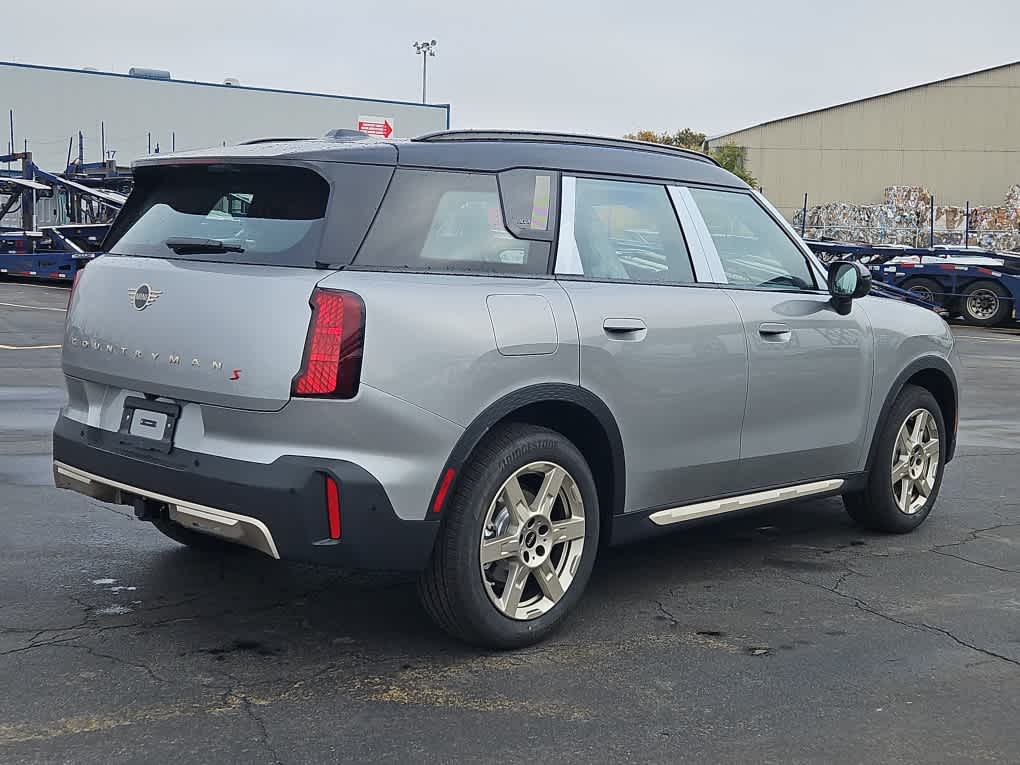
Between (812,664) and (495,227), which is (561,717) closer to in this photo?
(812,664)

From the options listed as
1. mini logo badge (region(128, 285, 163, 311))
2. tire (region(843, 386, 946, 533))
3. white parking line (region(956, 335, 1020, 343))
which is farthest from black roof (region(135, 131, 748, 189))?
white parking line (region(956, 335, 1020, 343))

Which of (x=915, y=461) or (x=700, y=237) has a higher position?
(x=700, y=237)

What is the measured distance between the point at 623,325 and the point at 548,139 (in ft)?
2.74

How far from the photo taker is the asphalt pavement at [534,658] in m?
3.64

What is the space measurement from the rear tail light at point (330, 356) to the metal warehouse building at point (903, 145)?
49.3 meters

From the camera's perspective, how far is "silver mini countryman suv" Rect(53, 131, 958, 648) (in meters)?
3.99

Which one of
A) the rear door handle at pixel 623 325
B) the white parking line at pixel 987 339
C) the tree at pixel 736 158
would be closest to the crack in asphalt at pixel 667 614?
the rear door handle at pixel 623 325

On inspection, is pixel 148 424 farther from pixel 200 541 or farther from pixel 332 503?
pixel 200 541

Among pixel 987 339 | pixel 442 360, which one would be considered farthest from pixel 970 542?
pixel 987 339

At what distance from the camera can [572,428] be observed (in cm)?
475

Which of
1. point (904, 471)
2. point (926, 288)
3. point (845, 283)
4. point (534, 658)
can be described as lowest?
point (534, 658)

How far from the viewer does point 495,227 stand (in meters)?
4.55

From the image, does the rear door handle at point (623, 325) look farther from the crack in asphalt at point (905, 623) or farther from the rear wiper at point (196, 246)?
the crack in asphalt at point (905, 623)

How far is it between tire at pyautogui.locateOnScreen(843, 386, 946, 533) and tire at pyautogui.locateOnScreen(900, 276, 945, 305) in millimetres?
18699
